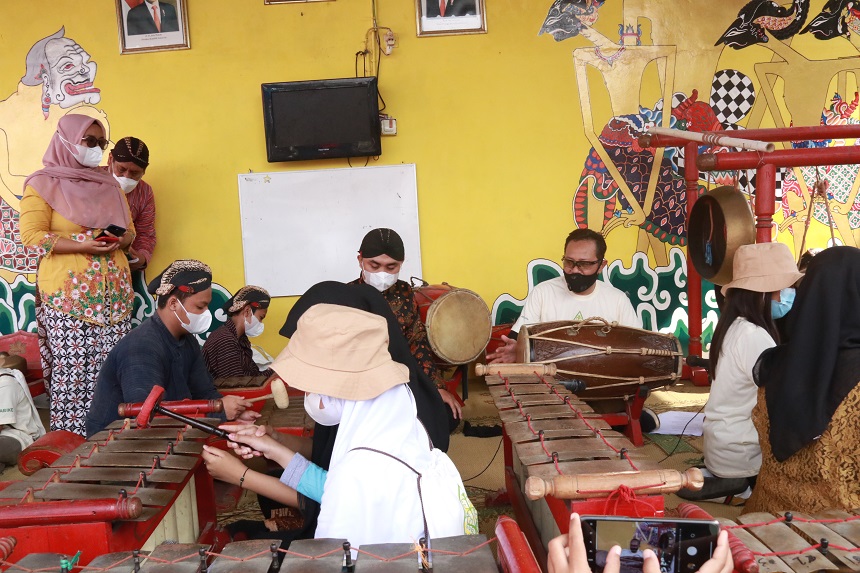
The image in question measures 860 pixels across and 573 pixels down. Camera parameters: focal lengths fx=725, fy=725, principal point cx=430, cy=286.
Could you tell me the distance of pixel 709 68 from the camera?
6148 mm

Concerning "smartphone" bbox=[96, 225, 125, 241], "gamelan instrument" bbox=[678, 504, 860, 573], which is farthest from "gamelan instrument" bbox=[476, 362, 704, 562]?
"smartphone" bbox=[96, 225, 125, 241]

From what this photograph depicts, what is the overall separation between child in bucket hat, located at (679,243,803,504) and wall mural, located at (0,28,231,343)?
4.03 meters

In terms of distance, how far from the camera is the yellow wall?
5906 mm

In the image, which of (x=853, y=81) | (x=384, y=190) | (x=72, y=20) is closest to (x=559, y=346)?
(x=384, y=190)

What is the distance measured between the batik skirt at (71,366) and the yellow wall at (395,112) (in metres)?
1.66

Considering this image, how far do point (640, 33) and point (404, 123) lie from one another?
2132mm

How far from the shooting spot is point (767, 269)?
3.27 metres

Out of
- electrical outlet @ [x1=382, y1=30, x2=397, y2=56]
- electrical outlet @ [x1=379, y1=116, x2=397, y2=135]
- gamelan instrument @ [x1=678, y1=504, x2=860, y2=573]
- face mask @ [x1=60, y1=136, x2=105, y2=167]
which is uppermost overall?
electrical outlet @ [x1=382, y1=30, x2=397, y2=56]

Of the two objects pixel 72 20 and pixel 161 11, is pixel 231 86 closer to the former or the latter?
pixel 161 11

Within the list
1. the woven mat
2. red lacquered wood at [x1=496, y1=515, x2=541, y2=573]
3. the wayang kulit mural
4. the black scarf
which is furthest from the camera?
the wayang kulit mural

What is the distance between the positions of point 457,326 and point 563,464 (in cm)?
273

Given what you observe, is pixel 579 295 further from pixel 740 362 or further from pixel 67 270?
pixel 67 270

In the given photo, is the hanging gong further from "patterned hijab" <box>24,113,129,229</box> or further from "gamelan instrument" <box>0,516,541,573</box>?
"patterned hijab" <box>24,113,129,229</box>

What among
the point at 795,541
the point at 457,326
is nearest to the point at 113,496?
the point at 795,541
